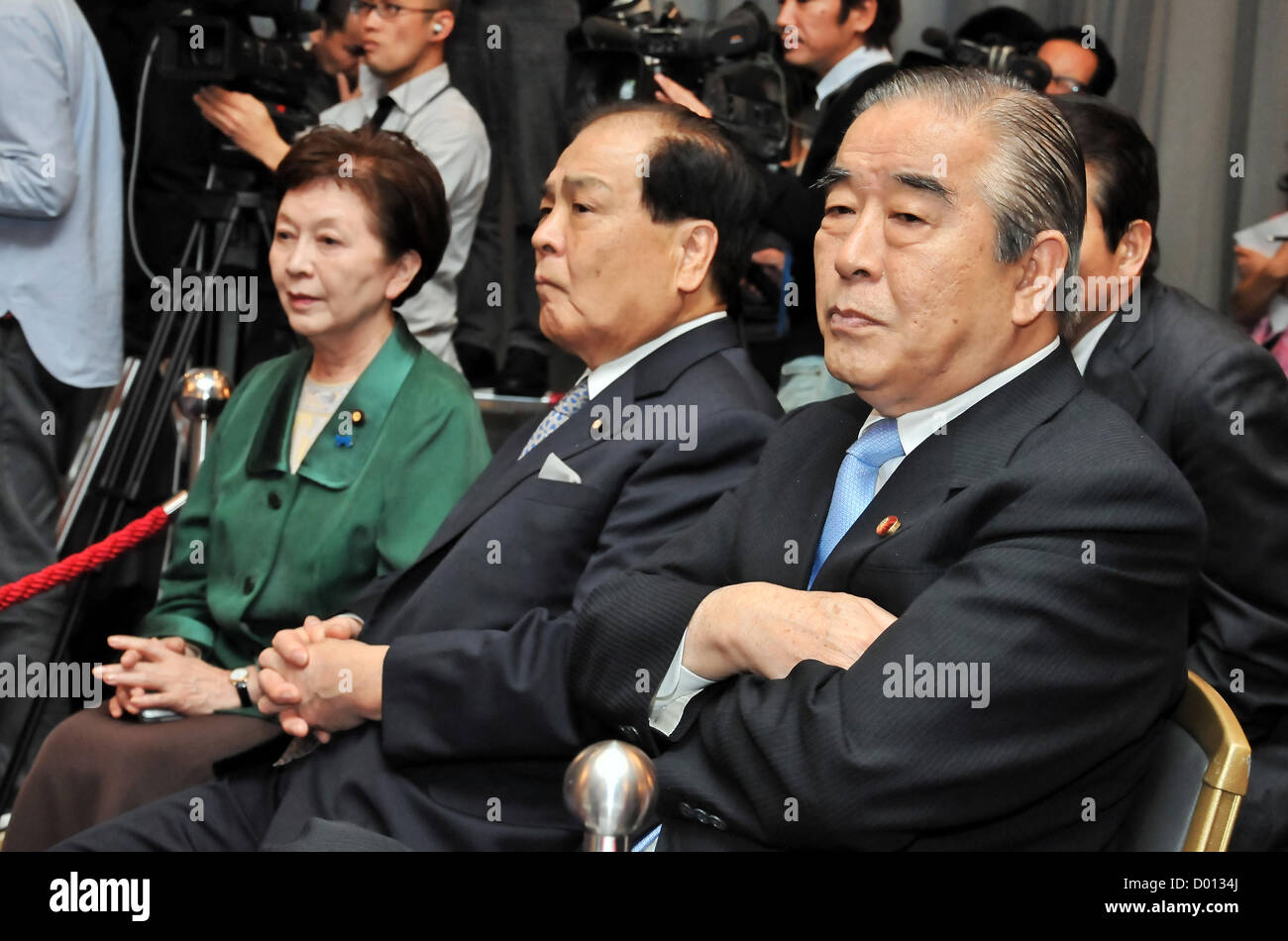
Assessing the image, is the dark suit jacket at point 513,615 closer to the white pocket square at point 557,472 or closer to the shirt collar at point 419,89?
the white pocket square at point 557,472

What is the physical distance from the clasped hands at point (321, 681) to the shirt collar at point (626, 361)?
1.48 ft

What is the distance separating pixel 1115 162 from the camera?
1926mm

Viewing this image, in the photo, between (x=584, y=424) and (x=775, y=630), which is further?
(x=584, y=424)

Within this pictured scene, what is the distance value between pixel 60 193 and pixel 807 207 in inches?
57.2

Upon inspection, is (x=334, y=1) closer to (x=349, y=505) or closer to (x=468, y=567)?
(x=349, y=505)

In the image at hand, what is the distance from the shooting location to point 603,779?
912mm

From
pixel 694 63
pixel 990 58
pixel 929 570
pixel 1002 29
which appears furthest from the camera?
pixel 1002 29

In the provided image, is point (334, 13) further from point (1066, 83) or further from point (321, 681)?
point (321, 681)

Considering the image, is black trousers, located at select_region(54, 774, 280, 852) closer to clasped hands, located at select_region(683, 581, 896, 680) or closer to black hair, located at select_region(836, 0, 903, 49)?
clasped hands, located at select_region(683, 581, 896, 680)

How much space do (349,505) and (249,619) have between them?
21cm

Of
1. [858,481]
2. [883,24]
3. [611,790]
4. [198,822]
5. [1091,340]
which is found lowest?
[198,822]

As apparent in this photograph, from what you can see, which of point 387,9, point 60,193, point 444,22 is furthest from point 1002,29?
point 60,193

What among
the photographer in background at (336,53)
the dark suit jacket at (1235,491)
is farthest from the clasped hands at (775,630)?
the photographer in background at (336,53)
